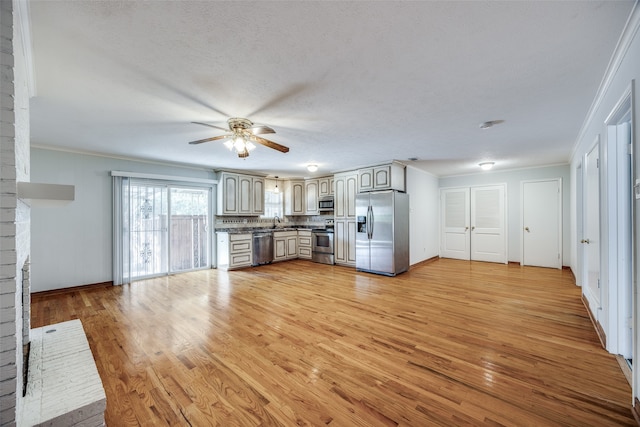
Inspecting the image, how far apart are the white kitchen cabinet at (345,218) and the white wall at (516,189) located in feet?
11.1

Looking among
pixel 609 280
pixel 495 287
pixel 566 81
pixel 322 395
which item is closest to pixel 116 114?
pixel 322 395

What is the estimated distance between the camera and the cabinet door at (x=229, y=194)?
6.28m

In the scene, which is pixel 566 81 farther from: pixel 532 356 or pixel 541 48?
pixel 532 356

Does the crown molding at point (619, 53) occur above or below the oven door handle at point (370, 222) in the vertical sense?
above

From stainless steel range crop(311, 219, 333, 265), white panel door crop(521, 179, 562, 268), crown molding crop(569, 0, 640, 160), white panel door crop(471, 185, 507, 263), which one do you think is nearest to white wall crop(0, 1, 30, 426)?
crown molding crop(569, 0, 640, 160)

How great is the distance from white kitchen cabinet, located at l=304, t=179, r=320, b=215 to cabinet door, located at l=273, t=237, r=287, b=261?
44.9 inches

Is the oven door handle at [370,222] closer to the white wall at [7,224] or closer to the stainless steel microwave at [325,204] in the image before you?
the stainless steel microwave at [325,204]

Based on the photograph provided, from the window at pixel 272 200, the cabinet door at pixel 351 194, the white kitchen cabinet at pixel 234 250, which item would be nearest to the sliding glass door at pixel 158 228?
the white kitchen cabinet at pixel 234 250

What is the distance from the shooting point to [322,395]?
1865mm

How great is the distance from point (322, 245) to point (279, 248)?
4.07 ft

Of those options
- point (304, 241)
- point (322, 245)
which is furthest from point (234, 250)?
point (322, 245)

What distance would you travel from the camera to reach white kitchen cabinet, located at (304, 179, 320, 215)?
7570 millimetres

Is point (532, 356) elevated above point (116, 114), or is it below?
below

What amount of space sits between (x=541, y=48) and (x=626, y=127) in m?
1.16
